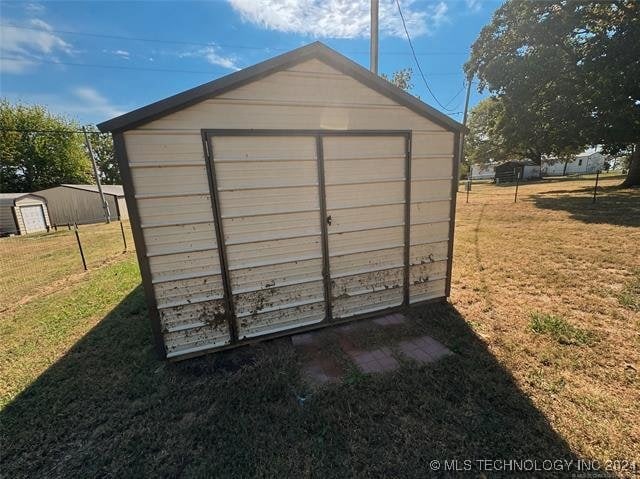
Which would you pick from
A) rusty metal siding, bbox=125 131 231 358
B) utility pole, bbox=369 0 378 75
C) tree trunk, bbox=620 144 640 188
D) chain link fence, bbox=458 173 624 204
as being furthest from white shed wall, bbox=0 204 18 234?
tree trunk, bbox=620 144 640 188

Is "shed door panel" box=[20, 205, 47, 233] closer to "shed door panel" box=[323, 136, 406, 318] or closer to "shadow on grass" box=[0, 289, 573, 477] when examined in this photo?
"shadow on grass" box=[0, 289, 573, 477]

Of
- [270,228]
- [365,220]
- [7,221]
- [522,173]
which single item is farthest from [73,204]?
[522,173]

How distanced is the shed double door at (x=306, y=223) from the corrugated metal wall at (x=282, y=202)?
1 centimetres

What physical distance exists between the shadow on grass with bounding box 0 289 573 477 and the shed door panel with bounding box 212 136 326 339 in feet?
2.00

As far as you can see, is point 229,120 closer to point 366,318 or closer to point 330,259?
point 330,259

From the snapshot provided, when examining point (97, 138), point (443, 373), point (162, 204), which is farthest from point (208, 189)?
point (97, 138)

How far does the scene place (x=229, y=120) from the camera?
9.32ft

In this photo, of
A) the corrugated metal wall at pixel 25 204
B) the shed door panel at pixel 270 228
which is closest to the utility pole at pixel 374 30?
the shed door panel at pixel 270 228

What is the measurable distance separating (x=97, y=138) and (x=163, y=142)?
1665 inches

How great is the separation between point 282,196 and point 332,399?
207 centimetres

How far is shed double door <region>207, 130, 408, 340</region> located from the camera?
2.99 meters

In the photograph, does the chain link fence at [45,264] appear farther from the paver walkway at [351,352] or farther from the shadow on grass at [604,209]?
the shadow on grass at [604,209]

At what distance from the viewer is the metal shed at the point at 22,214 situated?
1684 cm

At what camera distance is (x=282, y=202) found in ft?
10.4
